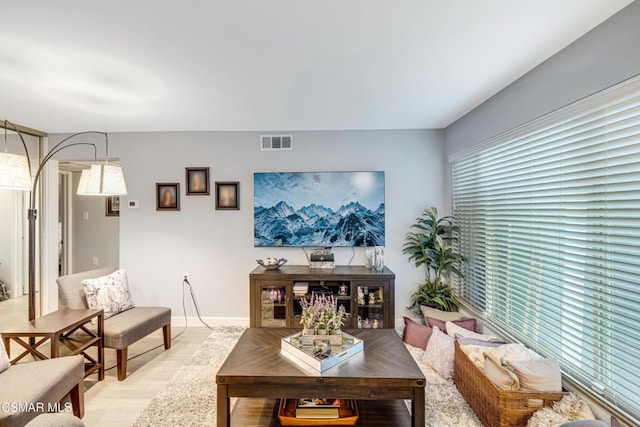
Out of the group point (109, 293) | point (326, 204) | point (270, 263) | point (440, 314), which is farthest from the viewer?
point (326, 204)

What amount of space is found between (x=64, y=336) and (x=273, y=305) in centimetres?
189

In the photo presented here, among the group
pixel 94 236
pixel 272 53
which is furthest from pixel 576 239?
pixel 94 236

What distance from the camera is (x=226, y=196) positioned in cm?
375

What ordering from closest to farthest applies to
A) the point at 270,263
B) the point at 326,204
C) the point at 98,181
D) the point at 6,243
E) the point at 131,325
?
the point at 98,181 → the point at 131,325 → the point at 270,263 → the point at 326,204 → the point at 6,243

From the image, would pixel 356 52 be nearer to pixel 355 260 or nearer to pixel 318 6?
pixel 318 6

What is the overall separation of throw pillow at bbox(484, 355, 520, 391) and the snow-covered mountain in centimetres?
188

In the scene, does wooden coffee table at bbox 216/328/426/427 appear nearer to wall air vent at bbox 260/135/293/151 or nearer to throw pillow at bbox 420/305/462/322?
throw pillow at bbox 420/305/462/322

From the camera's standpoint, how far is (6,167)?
2.12m

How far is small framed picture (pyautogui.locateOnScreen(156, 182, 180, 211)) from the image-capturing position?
3752mm

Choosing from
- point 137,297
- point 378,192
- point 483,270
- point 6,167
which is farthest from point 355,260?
point 6,167

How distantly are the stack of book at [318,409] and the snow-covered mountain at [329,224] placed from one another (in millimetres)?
1963

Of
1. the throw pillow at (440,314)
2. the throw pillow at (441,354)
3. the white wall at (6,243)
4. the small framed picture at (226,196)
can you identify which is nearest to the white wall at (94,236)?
the white wall at (6,243)

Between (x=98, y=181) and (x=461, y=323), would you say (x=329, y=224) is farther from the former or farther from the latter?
(x=98, y=181)

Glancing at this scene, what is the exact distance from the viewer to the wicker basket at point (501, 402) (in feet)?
5.68
